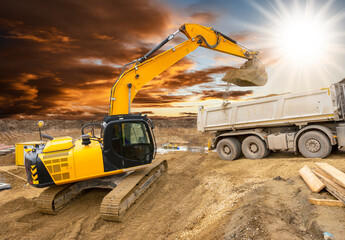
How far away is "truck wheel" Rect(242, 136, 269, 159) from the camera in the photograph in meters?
9.59

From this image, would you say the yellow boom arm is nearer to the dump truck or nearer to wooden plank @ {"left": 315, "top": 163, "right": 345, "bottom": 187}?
the dump truck

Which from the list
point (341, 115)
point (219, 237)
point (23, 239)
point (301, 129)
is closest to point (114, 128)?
point (23, 239)

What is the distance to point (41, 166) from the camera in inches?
222

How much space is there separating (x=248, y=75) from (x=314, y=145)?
3743 mm

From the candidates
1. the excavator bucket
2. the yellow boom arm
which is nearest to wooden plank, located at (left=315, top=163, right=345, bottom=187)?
the excavator bucket

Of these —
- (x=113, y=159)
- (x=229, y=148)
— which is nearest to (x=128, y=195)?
(x=113, y=159)

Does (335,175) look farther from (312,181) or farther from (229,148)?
(229,148)

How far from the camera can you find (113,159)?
6.10 meters

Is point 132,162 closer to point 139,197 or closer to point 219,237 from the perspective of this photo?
point 139,197

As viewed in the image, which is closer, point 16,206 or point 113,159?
point 113,159

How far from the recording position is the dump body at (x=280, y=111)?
8.10 meters

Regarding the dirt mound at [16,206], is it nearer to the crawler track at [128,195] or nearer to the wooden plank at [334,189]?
the crawler track at [128,195]

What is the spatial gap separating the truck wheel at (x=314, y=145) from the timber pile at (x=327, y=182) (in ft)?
10.9

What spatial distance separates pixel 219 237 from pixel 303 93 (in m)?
7.30
